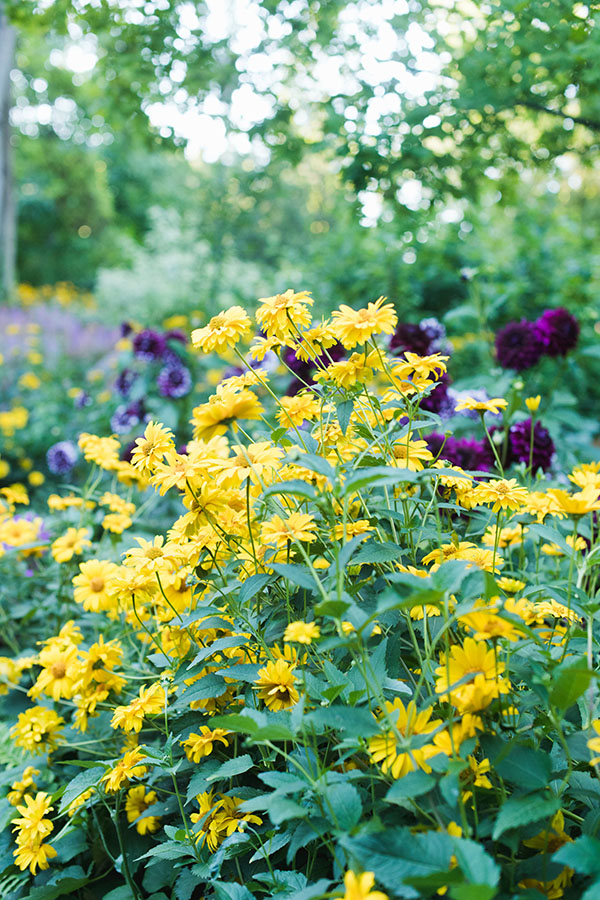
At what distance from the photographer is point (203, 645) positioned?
1006 millimetres

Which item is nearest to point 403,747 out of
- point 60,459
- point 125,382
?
point 60,459

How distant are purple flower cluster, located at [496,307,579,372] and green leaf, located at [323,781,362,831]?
164cm

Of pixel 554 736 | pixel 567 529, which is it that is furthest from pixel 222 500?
pixel 567 529

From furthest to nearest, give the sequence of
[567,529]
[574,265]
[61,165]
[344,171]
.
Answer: [61,165], [574,265], [344,171], [567,529]

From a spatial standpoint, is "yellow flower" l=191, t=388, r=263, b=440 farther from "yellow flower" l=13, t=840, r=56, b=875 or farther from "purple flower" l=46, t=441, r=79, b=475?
"purple flower" l=46, t=441, r=79, b=475

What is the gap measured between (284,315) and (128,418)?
1900 mm

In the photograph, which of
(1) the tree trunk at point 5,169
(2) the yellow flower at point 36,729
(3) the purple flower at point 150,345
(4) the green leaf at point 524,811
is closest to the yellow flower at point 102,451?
(2) the yellow flower at point 36,729

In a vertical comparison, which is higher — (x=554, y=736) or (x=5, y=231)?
(x=5, y=231)

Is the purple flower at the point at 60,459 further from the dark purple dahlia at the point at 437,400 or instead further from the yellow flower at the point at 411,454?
the yellow flower at the point at 411,454

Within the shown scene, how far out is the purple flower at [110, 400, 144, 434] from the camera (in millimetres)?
2709

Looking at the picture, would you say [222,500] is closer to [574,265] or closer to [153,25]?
[153,25]

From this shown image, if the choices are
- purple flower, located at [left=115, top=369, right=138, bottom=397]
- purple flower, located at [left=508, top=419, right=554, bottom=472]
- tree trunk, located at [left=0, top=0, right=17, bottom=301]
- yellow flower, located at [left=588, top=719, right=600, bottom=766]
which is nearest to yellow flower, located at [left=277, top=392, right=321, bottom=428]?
yellow flower, located at [left=588, top=719, right=600, bottom=766]

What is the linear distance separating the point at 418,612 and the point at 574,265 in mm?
3689

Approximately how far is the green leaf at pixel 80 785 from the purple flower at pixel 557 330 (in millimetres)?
1709
